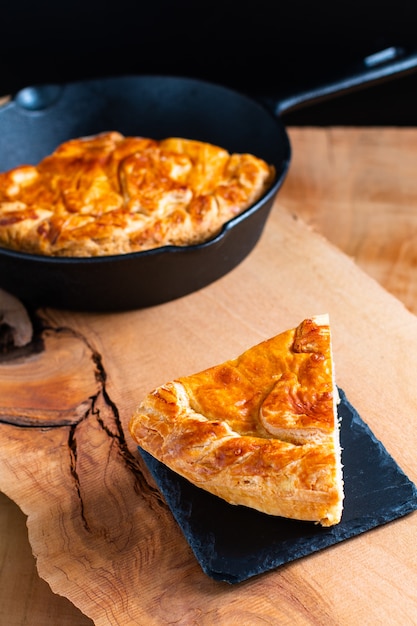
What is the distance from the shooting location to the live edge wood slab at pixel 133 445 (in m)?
1.76

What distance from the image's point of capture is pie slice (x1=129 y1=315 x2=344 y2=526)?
1.76 m

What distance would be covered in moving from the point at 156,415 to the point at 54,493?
0.37 metres

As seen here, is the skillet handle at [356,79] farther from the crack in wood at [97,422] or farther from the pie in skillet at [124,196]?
the crack in wood at [97,422]

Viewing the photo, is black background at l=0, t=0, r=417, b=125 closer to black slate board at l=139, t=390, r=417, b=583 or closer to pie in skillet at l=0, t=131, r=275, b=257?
pie in skillet at l=0, t=131, r=275, b=257

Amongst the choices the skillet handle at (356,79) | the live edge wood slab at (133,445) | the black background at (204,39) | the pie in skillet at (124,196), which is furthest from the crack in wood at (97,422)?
the black background at (204,39)

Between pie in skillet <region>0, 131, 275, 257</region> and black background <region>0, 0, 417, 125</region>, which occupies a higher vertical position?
pie in skillet <region>0, 131, 275, 257</region>

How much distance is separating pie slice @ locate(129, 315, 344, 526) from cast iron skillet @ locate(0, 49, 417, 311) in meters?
0.52

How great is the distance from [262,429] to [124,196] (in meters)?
1.14

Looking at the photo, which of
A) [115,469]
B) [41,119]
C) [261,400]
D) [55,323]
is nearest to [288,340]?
[261,400]

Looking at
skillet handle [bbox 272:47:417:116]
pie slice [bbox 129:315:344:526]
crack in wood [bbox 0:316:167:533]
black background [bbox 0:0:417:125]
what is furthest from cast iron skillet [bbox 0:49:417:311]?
black background [bbox 0:0:417:125]

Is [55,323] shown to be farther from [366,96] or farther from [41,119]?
[366,96]

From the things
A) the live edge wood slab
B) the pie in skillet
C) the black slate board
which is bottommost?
the live edge wood slab

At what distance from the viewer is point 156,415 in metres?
1.93

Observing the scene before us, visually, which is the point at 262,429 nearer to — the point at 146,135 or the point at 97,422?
the point at 97,422
